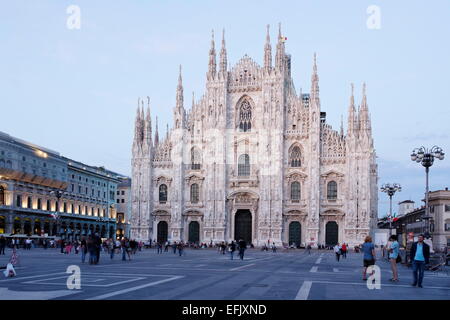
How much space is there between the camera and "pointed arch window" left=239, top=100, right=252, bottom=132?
66562 millimetres

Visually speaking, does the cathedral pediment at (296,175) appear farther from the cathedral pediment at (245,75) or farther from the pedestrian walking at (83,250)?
the pedestrian walking at (83,250)

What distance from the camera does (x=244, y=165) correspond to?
66.0 m

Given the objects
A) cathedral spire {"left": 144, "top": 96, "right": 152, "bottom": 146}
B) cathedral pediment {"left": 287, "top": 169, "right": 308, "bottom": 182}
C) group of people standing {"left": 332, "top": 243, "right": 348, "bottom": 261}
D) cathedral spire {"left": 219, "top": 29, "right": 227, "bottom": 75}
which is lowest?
group of people standing {"left": 332, "top": 243, "right": 348, "bottom": 261}

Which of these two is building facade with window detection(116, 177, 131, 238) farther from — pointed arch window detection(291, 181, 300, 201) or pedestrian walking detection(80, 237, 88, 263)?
pedestrian walking detection(80, 237, 88, 263)

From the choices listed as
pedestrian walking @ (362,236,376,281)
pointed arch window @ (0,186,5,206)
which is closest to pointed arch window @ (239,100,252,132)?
pointed arch window @ (0,186,5,206)

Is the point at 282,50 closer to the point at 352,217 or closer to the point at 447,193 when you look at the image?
the point at 352,217

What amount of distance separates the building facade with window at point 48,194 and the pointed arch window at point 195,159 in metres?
16.9

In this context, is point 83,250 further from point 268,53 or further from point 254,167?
point 268,53

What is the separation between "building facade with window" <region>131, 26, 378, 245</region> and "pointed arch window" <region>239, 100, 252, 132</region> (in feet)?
0.40

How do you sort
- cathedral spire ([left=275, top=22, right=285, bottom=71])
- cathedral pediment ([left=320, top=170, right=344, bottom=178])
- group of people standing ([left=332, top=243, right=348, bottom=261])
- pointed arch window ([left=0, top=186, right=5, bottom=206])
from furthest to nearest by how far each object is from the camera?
pointed arch window ([left=0, top=186, right=5, bottom=206]) < cathedral spire ([left=275, top=22, right=285, bottom=71]) < cathedral pediment ([left=320, top=170, right=344, bottom=178]) < group of people standing ([left=332, top=243, right=348, bottom=261])

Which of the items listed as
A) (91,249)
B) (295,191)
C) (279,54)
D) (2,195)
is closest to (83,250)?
(91,249)

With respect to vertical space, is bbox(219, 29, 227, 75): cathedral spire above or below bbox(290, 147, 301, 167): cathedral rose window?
above

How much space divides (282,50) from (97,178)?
1790 inches

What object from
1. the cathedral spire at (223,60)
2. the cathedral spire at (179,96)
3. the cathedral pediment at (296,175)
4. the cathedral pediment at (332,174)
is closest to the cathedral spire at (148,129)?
the cathedral spire at (179,96)
